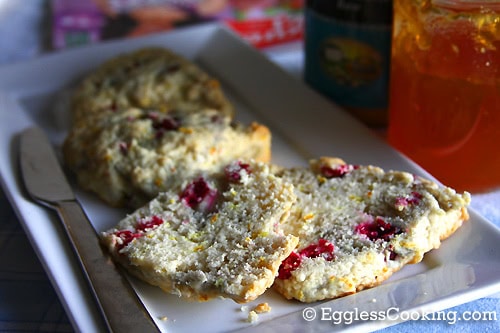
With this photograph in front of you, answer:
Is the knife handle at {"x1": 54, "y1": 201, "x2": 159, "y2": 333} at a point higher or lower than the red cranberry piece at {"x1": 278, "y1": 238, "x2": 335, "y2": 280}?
lower

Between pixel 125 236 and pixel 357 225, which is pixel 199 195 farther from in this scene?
pixel 357 225

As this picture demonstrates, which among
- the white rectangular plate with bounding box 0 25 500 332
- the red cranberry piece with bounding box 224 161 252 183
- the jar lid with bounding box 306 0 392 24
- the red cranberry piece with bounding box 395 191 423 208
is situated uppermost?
the jar lid with bounding box 306 0 392 24

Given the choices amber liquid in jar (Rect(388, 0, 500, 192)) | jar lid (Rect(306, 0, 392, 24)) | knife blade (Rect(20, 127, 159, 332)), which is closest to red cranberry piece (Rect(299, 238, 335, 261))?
knife blade (Rect(20, 127, 159, 332))

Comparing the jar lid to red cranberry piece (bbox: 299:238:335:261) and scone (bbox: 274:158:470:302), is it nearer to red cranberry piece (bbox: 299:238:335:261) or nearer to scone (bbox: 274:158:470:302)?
scone (bbox: 274:158:470:302)

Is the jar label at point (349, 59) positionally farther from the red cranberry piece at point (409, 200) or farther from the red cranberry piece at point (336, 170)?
the red cranberry piece at point (409, 200)

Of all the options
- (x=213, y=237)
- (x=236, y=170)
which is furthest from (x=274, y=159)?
(x=213, y=237)

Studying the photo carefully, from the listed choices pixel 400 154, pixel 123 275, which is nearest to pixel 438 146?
pixel 400 154

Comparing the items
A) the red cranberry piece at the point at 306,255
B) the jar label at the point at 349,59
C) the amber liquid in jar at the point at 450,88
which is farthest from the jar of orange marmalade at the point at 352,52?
the red cranberry piece at the point at 306,255
